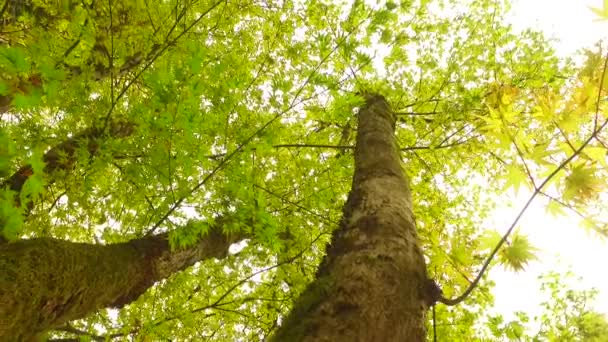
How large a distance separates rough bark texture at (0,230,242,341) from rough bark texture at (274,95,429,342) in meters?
1.12

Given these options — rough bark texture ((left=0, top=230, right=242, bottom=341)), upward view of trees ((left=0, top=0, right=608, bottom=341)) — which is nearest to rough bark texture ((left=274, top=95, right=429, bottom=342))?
upward view of trees ((left=0, top=0, right=608, bottom=341))

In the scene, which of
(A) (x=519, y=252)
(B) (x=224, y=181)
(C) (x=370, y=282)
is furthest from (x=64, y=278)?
(A) (x=519, y=252)

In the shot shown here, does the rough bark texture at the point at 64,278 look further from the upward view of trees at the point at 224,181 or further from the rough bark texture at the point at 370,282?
the rough bark texture at the point at 370,282

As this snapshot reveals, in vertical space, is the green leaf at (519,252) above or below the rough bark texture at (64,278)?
above

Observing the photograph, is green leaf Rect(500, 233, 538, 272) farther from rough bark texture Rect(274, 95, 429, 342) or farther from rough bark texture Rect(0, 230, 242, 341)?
rough bark texture Rect(0, 230, 242, 341)

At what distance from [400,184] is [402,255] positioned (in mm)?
843

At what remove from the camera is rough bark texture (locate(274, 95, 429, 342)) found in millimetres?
1294

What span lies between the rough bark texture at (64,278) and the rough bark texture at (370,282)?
1.12m

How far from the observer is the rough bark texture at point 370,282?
50.9 inches

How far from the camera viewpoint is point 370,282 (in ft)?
4.85

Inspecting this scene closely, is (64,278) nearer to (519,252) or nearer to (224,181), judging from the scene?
(224,181)

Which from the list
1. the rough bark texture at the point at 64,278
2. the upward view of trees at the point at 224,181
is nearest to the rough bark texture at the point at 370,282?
the upward view of trees at the point at 224,181

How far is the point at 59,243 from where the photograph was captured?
6.54ft

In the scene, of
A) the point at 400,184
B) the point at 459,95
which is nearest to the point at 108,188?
the point at 400,184
